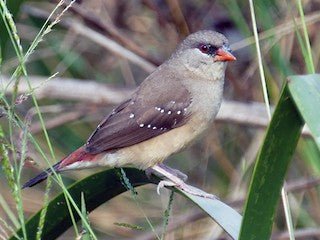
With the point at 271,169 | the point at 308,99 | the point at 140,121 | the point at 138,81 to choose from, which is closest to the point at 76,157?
the point at 140,121

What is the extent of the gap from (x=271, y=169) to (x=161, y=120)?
1685 millimetres

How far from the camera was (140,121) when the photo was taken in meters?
3.32

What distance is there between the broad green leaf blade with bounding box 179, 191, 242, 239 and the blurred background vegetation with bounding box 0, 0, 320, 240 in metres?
1.97

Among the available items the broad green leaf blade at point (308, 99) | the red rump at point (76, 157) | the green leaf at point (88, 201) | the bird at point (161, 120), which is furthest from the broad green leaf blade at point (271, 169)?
the red rump at point (76, 157)

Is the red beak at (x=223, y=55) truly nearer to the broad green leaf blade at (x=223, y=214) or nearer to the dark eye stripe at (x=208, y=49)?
the dark eye stripe at (x=208, y=49)

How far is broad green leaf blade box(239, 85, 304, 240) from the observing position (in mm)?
1597

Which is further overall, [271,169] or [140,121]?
[140,121]

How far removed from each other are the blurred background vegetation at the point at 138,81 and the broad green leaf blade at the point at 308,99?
2.35 metres

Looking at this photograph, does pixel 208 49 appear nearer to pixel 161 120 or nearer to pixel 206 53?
pixel 206 53

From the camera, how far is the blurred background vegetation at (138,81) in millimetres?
4191

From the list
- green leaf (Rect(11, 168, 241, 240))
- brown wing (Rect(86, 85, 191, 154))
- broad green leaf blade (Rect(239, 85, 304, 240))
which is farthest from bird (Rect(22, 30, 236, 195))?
broad green leaf blade (Rect(239, 85, 304, 240))

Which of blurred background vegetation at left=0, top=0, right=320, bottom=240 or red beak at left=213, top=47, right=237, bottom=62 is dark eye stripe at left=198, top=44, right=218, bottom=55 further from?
blurred background vegetation at left=0, top=0, right=320, bottom=240

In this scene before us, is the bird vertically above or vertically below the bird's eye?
below

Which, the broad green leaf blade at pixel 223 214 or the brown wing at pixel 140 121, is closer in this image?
the broad green leaf blade at pixel 223 214
